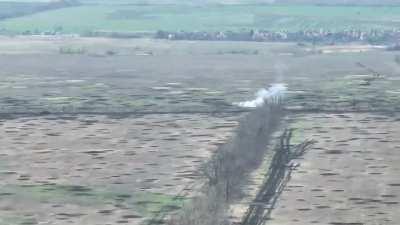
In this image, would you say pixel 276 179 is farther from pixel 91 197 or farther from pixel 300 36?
pixel 300 36

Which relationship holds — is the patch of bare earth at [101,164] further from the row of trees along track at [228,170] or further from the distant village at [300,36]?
the distant village at [300,36]

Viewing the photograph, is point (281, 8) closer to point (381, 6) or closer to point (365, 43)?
point (381, 6)

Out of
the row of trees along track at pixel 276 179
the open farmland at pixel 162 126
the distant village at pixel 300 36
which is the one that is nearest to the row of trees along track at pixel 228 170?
the open farmland at pixel 162 126

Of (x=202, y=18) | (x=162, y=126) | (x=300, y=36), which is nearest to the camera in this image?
(x=162, y=126)

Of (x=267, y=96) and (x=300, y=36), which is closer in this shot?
(x=267, y=96)

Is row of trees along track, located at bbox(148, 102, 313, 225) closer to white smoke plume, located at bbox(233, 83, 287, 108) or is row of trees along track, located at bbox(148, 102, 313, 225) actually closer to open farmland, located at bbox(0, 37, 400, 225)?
open farmland, located at bbox(0, 37, 400, 225)

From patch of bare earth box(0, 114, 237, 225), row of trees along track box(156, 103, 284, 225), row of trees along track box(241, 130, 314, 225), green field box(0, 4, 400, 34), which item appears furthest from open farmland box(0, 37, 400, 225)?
green field box(0, 4, 400, 34)

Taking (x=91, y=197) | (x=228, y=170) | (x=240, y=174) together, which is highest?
(x=228, y=170)

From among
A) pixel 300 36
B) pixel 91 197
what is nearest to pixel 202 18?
pixel 300 36
